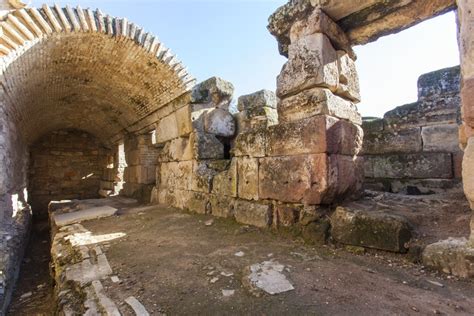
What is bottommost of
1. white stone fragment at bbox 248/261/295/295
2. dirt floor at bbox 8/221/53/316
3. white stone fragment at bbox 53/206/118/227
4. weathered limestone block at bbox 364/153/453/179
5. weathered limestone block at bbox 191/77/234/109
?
dirt floor at bbox 8/221/53/316

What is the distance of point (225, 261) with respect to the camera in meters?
2.16

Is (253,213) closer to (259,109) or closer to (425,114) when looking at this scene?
(259,109)

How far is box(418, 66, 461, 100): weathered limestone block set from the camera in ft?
12.1

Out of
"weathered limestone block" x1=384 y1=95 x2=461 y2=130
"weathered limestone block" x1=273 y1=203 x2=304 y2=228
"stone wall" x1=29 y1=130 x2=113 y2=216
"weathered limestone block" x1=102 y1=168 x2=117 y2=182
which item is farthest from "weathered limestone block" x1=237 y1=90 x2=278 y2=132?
"stone wall" x1=29 y1=130 x2=113 y2=216

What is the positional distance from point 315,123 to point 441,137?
2560 mm

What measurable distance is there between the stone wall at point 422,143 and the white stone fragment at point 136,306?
3.99m

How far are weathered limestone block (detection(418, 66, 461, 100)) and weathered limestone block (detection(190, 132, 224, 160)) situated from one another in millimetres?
3269

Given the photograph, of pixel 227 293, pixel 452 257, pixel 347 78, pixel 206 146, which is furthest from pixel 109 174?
pixel 452 257

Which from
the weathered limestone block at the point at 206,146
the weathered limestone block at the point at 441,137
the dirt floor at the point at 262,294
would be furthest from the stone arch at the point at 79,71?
the weathered limestone block at the point at 441,137

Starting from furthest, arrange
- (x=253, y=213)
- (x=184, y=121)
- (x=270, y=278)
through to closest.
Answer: (x=184, y=121) → (x=253, y=213) → (x=270, y=278)

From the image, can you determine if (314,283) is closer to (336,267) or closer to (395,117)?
(336,267)

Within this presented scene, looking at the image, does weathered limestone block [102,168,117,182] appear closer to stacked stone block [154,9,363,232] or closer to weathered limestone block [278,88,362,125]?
stacked stone block [154,9,363,232]

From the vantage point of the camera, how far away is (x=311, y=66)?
2730 millimetres

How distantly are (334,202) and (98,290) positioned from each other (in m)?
2.20
